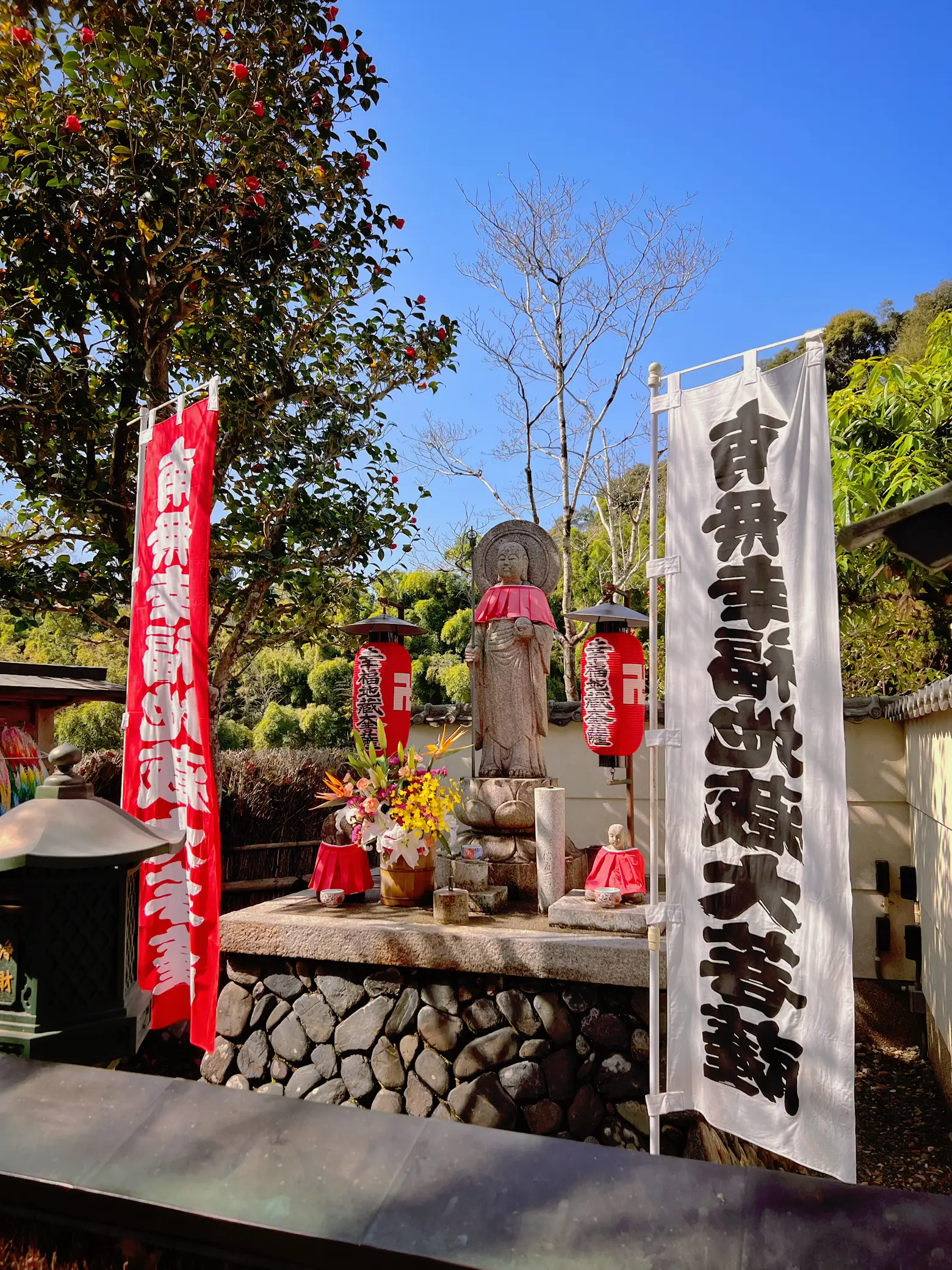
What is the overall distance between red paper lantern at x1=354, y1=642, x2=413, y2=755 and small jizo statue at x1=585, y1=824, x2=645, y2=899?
2.07 m

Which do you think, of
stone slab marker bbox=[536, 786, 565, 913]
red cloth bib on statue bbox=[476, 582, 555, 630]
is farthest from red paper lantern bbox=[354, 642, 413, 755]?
stone slab marker bbox=[536, 786, 565, 913]

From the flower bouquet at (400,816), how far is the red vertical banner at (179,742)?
2056 millimetres

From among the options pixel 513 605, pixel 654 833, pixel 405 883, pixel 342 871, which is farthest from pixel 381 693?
pixel 654 833

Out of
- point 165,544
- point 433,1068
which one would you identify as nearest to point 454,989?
point 433,1068

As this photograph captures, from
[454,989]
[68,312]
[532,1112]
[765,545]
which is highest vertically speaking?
[68,312]

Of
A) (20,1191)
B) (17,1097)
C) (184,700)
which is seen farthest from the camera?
(184,700)

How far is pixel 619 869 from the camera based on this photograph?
644cm

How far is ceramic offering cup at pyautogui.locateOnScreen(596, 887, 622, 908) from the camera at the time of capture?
6.18m

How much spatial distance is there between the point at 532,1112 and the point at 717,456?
4.36 m

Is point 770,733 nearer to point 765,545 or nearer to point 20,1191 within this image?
point 765,545

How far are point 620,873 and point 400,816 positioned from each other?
1822 millimetres

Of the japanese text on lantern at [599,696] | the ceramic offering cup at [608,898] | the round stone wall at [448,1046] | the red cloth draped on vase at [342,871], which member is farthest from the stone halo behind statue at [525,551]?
the round stone wall at [448,1046]

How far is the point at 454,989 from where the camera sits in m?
5.80

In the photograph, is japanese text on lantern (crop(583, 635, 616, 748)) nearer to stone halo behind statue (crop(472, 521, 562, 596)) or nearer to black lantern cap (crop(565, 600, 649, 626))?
black lantern cap (crop(565, 600, 649, 626))
